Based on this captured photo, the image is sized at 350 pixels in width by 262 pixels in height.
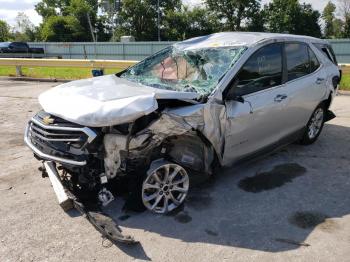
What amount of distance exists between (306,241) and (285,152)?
2685 millimetres

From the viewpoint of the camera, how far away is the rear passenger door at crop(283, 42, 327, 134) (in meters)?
5.61

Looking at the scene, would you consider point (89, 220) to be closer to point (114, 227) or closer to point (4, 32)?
point (114, 227)

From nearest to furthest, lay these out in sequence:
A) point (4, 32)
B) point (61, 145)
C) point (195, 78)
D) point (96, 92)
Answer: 1. point (61, 145)
2. point (96, 92)
3. point (195, 78)
4. point (4, 32)

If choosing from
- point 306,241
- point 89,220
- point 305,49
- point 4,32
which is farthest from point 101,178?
point 4,32

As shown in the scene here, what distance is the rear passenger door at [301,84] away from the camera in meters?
5.61

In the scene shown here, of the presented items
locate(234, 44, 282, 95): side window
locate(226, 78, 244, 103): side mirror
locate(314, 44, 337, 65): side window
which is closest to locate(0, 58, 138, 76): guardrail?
locate(314, 44, 337, 65): side window

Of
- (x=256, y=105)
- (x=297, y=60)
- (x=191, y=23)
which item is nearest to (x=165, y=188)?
(x=256, y=105)

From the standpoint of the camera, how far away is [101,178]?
13.0ft

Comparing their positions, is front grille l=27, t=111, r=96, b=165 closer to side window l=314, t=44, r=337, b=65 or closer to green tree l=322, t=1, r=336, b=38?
side window l=314, t=44, r=337, b=65

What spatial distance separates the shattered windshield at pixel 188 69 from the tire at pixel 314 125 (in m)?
2.19

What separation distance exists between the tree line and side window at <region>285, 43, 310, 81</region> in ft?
170

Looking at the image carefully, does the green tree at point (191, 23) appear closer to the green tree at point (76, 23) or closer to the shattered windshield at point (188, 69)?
the green tree at point (76, 23)

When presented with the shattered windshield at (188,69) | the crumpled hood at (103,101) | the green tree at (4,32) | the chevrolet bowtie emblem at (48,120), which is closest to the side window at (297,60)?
the shattered windshield at (188,69)

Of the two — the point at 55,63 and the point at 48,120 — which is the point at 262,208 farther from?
the point at 55,63
